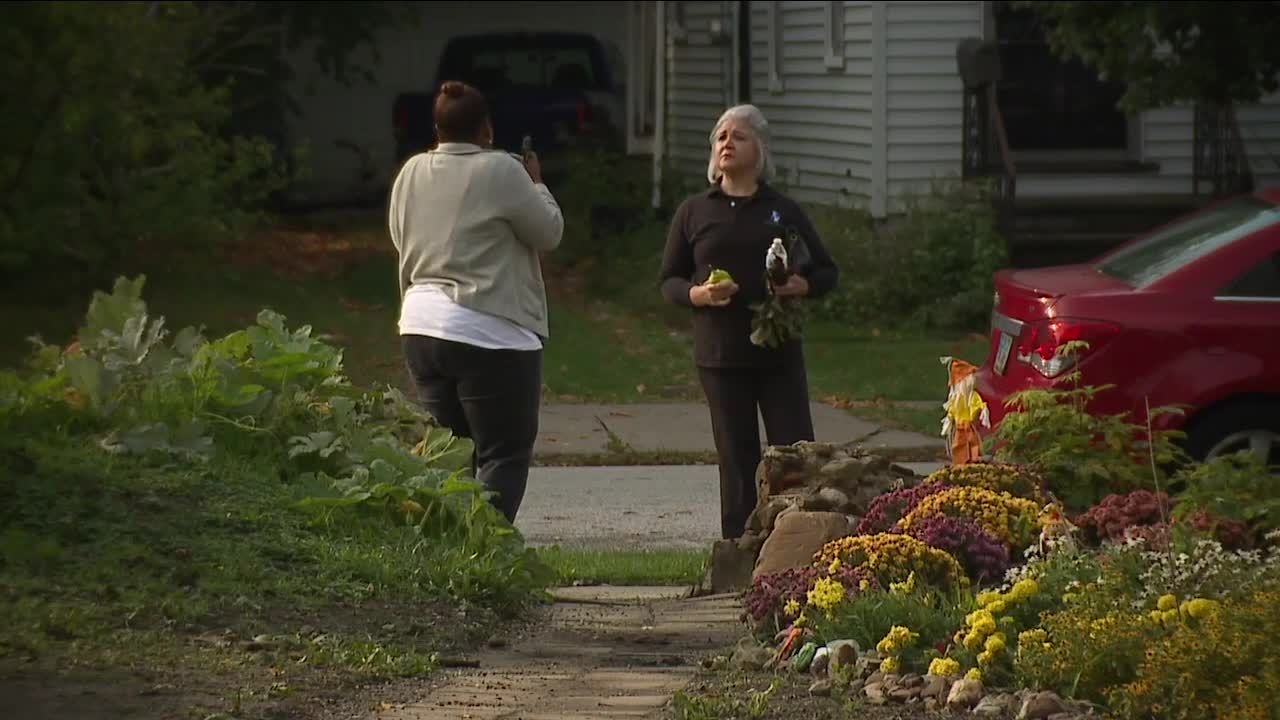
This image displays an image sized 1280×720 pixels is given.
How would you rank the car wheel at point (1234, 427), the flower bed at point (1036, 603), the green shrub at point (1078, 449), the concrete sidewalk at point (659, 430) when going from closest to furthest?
the flower bed at point (1036, 603) → the green shrub at point (1078, 449) → the car wheel at point (1234, 427) → the concrete sidewalk at point (659, 430)

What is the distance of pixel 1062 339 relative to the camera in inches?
344

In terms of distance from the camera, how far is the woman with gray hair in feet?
26.7

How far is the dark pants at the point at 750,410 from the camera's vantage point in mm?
8234

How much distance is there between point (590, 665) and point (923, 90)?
45.4ft

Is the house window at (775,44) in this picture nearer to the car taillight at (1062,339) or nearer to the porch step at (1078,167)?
the porch step at (1078,167)

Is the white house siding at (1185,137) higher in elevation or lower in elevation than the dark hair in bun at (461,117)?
lower

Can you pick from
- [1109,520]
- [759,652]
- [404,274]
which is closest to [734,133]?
[404,274]

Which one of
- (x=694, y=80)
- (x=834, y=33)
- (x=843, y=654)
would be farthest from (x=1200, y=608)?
(x=694, y=80)

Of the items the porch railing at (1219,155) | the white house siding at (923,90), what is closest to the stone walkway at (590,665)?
the white house siding at (923,90)

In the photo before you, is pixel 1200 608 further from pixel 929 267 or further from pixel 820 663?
pixel 929 267

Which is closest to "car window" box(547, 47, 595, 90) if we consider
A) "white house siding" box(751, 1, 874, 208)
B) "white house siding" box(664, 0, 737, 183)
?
"white house siding" box(664, 0, 737, 183)

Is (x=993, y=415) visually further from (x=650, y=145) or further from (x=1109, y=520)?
(x=650, y=145)

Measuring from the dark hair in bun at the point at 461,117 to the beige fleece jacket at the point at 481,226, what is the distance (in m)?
0.04

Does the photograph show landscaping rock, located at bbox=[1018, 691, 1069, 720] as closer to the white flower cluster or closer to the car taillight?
the white flower cluster
